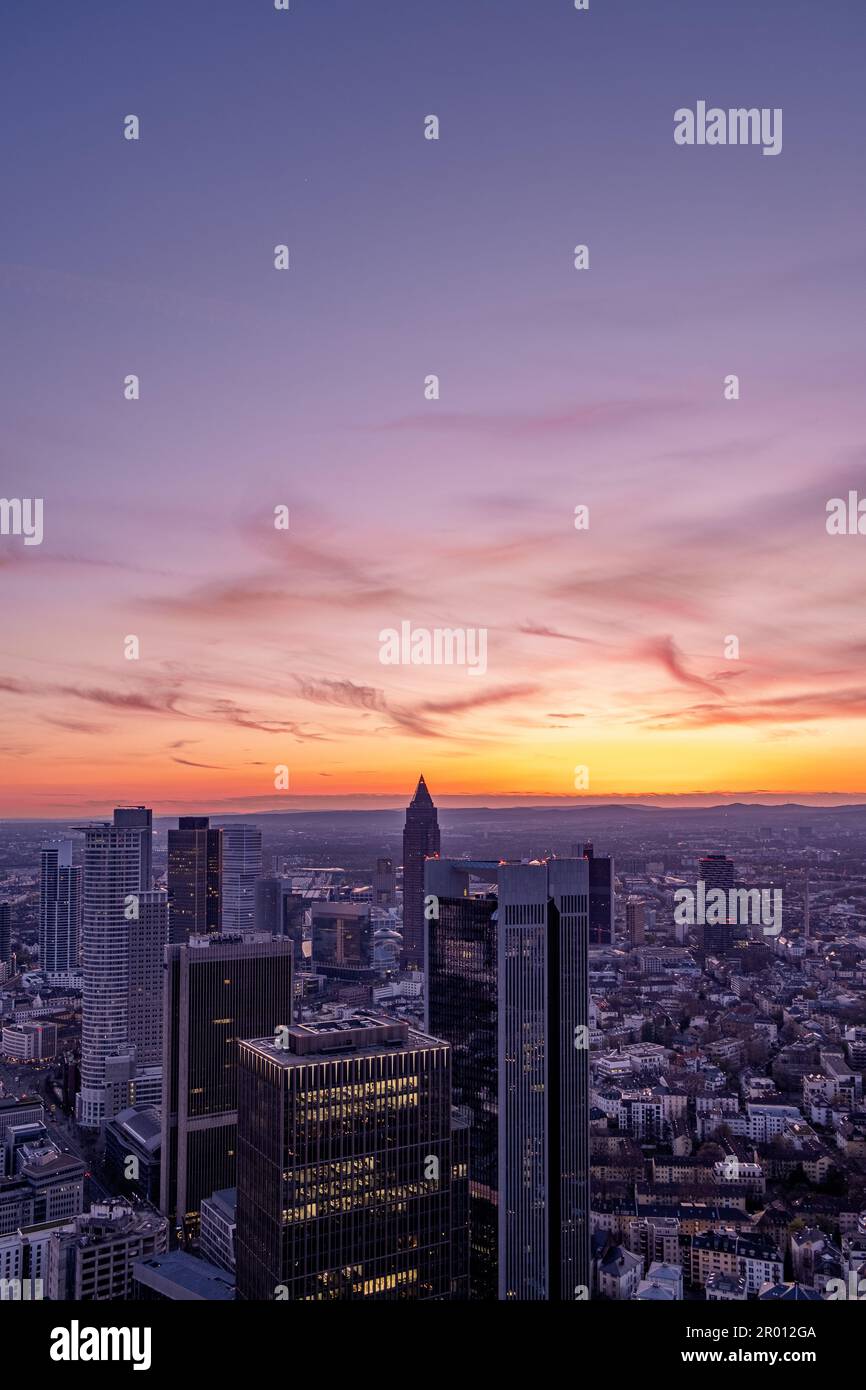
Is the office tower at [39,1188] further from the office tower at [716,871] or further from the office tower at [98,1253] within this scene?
the office tower at [716,871]

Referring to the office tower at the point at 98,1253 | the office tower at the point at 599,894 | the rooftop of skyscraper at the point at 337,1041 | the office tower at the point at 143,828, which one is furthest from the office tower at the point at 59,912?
the rooftop of skyscraper at the point at 337,1041

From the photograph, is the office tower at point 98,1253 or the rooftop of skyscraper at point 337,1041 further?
the office tower at point 98,1253

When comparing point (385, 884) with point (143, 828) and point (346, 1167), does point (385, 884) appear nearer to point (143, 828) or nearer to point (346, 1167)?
point (346, 1167)

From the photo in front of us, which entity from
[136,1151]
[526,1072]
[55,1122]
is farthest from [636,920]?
[55,1122]

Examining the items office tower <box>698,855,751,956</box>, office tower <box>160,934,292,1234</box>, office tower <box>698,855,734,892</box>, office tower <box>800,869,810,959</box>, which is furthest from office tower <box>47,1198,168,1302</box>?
office tower <box>698,855,751,956</box>

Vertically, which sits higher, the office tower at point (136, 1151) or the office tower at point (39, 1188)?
the office tower at point (39, 1188)

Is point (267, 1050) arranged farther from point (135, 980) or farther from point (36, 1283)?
point (135, 980)
